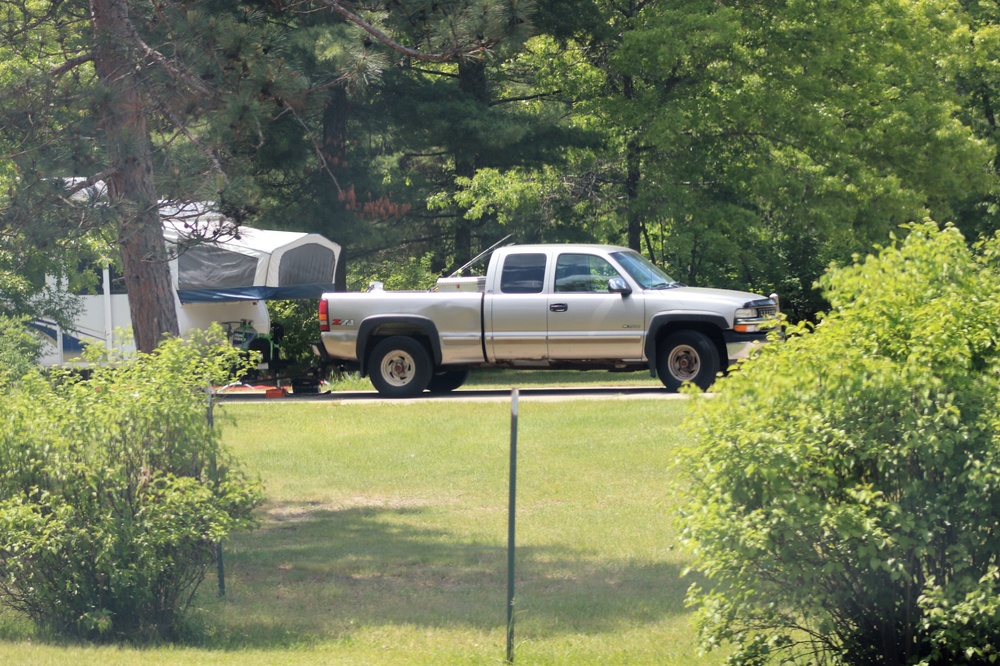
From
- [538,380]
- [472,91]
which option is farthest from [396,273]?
[538,380]

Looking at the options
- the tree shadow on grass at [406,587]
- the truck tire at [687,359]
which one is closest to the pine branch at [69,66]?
the tree shadow on grass at [406,587]

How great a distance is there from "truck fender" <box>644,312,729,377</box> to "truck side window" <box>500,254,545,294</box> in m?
1.68

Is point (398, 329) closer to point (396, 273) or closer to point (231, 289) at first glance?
point (231, 289)

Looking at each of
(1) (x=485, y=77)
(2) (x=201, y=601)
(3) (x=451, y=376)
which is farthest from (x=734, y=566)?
(1) (x=485, y=77)

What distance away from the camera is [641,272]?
1673 centimetres

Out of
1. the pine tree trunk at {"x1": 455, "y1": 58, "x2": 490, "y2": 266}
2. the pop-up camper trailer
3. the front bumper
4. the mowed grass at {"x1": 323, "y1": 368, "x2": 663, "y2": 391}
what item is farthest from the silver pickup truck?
the pine tree trunk at {"x1": 455, "y1": 58, "x2": 490, "y2": 266}

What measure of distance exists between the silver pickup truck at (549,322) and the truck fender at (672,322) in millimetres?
13

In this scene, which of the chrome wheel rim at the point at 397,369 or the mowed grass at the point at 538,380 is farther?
the mowed grass at the point at 538,380

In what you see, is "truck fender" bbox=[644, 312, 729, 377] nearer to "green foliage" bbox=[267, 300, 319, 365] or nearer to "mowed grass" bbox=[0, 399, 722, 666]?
"mowed grass" bbox=[0, 399, 722, 666]

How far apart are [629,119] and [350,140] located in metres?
5.83

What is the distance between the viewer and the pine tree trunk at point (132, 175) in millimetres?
9148

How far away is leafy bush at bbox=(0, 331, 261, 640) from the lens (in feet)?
22.1

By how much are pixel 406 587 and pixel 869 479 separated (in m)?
3.90

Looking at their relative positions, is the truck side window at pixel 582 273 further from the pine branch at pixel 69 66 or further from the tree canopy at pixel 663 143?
the pine branch at pixel 69 66
